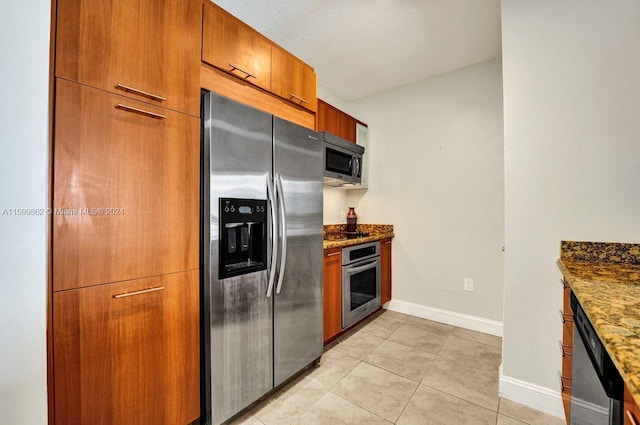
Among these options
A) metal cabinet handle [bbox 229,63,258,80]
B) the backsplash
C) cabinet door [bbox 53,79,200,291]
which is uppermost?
metal cabinet handle [bbox 229,63,258,80]

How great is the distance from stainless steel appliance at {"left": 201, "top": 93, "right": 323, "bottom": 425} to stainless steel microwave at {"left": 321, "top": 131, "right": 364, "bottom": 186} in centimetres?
58

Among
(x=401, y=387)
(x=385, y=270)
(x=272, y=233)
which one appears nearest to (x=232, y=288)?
(x=272, y=233)

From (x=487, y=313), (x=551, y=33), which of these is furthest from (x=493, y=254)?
(x=551, y=33)

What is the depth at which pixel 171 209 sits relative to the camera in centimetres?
125

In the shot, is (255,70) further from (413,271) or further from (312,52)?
(413,271)

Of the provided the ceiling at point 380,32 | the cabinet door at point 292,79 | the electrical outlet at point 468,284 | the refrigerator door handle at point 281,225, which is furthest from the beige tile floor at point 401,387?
the ceiling at point 380,32

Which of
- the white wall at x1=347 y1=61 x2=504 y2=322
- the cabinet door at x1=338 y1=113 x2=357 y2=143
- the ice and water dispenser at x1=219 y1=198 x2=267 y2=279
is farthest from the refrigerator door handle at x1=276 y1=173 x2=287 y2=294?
the white wall at x1=347 y1=61 x2=504 y2=322

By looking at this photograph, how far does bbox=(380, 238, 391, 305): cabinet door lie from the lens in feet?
9.92

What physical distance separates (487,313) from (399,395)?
148cm

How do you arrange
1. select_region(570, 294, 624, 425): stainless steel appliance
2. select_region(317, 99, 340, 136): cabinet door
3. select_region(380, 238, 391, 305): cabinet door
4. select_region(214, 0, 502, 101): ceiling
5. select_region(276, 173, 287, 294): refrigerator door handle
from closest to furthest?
1. select_region(570, 294, 624, 425): stainless steel appliance
2. select_region(276, 173, 287, 294): refrigerator door handle
3. select_region(214, 0, 502, 101): ceiling
4. select_region(317, 99, 340, 136): cabinet door
5. select_region(380, 238, 391, 305): cabinet door

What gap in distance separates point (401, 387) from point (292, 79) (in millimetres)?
2266

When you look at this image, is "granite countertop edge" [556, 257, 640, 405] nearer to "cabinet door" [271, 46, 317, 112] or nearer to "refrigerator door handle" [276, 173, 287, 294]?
"refrigerator door handle" [276, 173, 287, 294]

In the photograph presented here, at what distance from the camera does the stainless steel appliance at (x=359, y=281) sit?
2445 millimetres

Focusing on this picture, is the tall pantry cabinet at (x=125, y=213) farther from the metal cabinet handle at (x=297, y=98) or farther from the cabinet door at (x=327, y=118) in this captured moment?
the cabinet door at (x=327, y=118)
